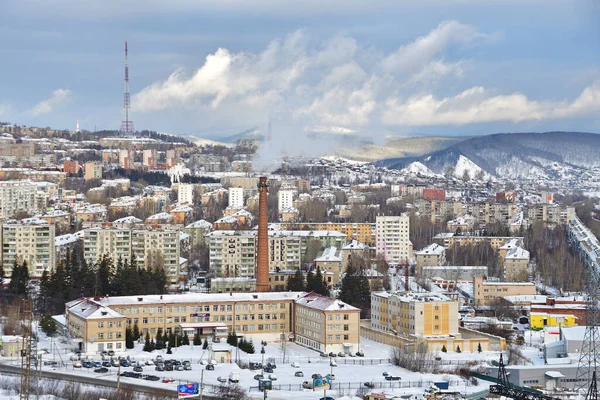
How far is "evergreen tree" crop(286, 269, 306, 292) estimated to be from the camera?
28297 millimetres

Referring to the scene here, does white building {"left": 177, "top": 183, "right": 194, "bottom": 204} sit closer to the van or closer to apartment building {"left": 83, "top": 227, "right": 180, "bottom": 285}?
apartment building {"left": 83, "top": 227, "right": 180, "bottom": 285}

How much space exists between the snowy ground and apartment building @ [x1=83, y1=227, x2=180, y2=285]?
11.2 meters

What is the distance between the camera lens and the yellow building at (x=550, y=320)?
25.7 m

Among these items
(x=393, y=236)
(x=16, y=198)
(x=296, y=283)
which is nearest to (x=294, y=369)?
(x=296, y=283)

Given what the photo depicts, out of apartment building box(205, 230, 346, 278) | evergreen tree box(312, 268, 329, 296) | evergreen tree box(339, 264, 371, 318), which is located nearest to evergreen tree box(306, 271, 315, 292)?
evergreen tree box(312, 268, 329, 296)

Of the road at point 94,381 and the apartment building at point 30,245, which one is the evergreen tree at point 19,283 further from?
the road at point 94,381

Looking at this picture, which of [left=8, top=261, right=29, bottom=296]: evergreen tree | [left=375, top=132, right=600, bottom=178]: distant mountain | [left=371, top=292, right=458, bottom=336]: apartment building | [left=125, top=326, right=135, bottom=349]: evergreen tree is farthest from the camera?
[left=375, top=132, right=600, bottom=178]: distant mountain

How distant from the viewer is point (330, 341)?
74.6 feet

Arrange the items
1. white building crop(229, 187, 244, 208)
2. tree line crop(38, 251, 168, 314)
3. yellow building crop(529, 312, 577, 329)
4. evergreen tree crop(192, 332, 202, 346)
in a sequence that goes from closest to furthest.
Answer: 1. evergreen tree crop(192, 332, 202, 346)
2. yellow building crop(529, 312, 577, 329)
3. tree line crop(38, 251, 168, 314)
4. white building crop(229, 187, 244, 208)

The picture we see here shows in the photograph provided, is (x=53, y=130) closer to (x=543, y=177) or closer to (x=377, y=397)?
(x=543, y=177)

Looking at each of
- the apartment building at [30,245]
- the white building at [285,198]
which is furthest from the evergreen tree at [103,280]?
the white building at [285,198]

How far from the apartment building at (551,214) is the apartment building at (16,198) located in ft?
70.7

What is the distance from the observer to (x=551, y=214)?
2045 inches

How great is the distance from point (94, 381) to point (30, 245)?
52.5 ft
